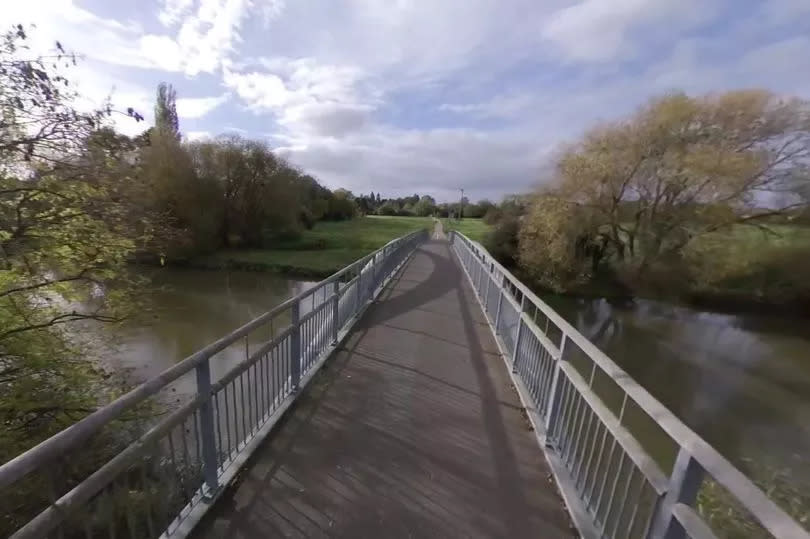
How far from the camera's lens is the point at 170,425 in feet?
7.11

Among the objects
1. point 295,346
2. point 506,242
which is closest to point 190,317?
point 295,346

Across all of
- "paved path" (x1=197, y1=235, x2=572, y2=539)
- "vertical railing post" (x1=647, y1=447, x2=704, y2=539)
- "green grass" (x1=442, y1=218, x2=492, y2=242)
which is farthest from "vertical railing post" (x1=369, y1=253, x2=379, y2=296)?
"green grass" (x1=442, y1=218, x2=492, y2=242)

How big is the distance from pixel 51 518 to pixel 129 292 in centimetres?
791

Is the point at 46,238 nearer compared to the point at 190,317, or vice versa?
the point at 46,238

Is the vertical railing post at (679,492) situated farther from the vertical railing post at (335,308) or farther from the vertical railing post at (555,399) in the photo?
the vertical railing post at (335,308)

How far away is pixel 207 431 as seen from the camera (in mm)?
2545

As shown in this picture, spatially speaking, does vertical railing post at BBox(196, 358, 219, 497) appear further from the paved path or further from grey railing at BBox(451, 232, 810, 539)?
grey railing at BBox(451, 232, 810, 539)

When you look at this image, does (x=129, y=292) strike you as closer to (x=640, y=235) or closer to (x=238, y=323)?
(x=238, y=323)

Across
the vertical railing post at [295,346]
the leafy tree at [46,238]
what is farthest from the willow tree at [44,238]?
the vertical railing post at [295,346]

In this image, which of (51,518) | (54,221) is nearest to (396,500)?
(51,518)

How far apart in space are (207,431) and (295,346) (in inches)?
62.8

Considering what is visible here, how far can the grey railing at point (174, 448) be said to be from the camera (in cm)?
150

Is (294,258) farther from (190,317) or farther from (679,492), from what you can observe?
(679,492)

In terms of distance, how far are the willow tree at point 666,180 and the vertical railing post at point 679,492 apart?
21021mm
